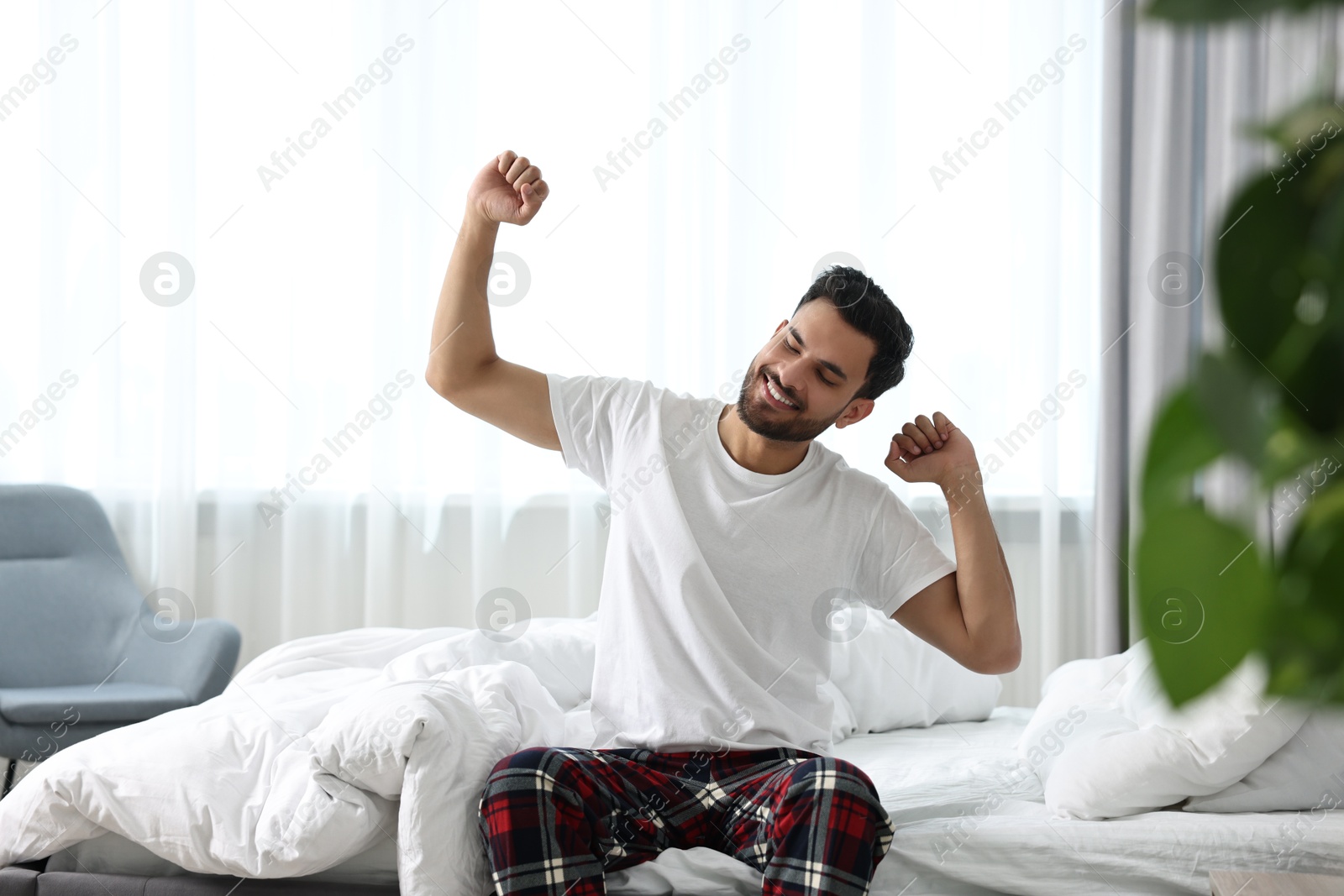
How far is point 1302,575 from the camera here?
17cm

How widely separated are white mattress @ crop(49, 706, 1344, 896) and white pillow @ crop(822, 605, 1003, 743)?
0.68 metres

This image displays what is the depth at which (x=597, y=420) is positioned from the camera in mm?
1653

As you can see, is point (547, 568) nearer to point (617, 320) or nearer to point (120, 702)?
point (617, 320)

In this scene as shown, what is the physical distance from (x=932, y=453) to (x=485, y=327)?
27.3 inches

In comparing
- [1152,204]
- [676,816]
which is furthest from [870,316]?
[1152,204]

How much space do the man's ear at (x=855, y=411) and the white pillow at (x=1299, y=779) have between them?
2.42 feet

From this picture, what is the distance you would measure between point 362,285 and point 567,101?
2.83ft

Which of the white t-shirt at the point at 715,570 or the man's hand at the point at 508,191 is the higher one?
the man's hand at the point at 508,191

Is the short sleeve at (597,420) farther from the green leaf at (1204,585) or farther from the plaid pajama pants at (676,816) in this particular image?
the green leaf at (1204,585)

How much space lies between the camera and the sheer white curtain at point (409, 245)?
3.10 m

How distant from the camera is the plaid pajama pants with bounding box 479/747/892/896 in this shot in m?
1.26

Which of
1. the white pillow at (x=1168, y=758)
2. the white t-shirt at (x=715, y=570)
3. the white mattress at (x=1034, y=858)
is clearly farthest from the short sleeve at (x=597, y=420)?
the white pillow at (x=1168, y=758)

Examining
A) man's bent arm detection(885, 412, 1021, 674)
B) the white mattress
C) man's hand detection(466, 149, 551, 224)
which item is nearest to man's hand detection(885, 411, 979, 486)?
man's bent arm detection(885, 412, 1021, 674)

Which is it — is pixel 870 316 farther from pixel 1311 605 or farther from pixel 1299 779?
pixel 1311 605
